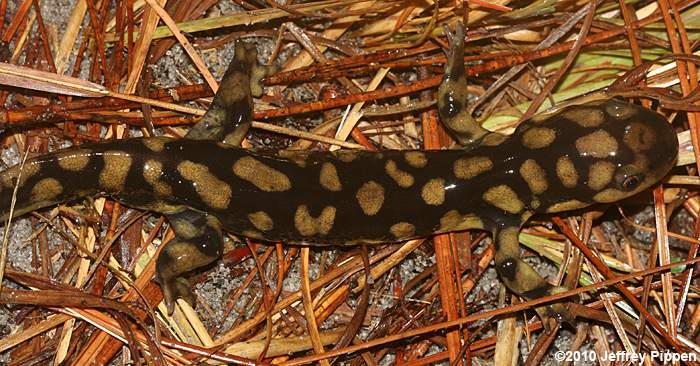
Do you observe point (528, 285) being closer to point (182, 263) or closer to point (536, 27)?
point (536, 27)

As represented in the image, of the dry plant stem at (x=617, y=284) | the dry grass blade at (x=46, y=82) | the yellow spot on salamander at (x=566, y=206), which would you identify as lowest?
the dry plant stem at (x=617, y=284)

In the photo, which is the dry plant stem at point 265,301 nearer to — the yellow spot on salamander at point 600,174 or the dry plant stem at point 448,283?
the dry plant stem at point 448,283

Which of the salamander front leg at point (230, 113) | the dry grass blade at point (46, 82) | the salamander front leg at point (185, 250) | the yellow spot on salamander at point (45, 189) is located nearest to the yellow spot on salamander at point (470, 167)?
the salamander front leg at point (230, 113)

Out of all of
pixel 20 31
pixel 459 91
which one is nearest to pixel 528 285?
pixel 459 91

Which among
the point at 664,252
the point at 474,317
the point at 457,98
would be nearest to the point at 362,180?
the point at 457,98

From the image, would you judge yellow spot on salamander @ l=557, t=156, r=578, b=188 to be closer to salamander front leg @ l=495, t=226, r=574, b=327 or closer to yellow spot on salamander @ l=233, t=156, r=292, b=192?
salamander front leg @ l=495, t=226, r=574, b=327

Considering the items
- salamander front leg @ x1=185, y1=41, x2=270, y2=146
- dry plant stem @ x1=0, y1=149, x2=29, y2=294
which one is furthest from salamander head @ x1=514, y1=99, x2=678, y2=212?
dry plant stem @ x1=0, y1=149, x2=29, y2=294
